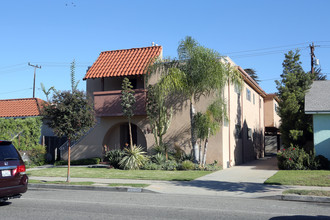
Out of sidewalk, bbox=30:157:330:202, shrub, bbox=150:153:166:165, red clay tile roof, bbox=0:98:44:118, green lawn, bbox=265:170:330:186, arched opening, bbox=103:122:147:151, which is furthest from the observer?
red clay tile roof, bbox=0:98:44:118

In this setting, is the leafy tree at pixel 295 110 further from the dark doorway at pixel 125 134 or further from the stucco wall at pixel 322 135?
the dark doorway at pixel 125 134

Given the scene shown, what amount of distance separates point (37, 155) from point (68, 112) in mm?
9265

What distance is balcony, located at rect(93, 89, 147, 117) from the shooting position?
20.0 meters

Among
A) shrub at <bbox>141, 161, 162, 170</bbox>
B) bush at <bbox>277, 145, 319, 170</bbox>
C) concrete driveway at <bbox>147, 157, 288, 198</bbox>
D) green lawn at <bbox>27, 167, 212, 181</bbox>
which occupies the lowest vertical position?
concrete driveway at <bbox>147, 157, 288, 198</bbox>

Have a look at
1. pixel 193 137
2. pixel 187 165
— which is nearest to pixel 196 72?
pixel 193 137

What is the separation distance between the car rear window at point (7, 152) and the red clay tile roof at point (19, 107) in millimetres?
16661

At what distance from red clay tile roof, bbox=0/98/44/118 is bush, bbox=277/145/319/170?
54.8 ft

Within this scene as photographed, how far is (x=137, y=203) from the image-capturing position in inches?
384

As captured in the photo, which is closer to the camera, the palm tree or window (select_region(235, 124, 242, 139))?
the palm tree

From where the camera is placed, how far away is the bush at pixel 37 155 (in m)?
21.9

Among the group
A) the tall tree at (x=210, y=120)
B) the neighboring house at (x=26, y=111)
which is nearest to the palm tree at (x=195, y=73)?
the tall tree at (x=210, y=120)

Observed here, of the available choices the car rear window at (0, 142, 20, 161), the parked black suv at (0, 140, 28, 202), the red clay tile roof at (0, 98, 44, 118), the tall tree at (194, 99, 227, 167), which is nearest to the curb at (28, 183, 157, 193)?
the parked black suv at (0, 140, 28, 202)

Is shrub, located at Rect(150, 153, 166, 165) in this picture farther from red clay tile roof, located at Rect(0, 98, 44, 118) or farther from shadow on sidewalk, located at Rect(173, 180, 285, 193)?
red clay tile roof, located at Rect(0, 98, 44, 118)

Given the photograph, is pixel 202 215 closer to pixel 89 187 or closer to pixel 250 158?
pixel 89 187
